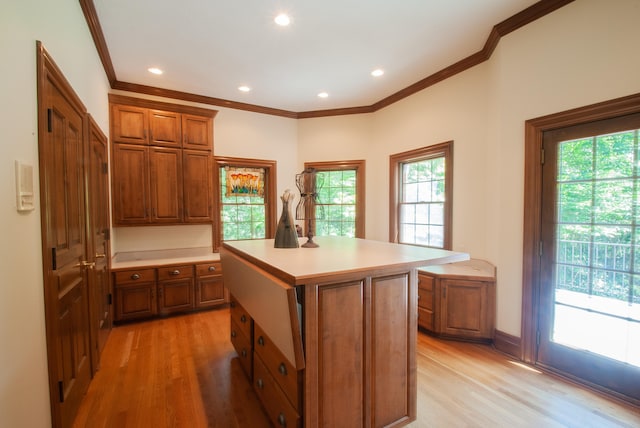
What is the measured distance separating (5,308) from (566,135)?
3523 mm

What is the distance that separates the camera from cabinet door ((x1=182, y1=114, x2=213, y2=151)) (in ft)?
12.4

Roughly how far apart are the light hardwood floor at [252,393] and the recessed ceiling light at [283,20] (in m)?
3.05

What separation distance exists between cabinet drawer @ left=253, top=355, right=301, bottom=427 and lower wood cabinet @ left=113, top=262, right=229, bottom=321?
1.93 m

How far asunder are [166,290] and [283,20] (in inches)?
130

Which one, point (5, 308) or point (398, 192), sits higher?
point (398, 192)

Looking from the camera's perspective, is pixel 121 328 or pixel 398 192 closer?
pixel 121 328

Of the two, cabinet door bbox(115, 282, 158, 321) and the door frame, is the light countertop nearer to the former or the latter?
cabinet door bbox(115, 282, 158, 321)

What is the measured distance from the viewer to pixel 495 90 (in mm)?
2799

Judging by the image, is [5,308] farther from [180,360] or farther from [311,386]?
[180,360]

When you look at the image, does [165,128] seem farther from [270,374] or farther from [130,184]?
[270,374]

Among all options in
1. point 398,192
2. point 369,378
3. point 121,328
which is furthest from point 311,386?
point 398,192

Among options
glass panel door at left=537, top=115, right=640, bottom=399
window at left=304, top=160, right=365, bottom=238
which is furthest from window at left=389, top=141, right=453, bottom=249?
glass panel door at left=537, top=115, right=640, bottom=399

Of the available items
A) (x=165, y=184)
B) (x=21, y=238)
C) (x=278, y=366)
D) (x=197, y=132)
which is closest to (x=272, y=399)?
(x=278, y=366)

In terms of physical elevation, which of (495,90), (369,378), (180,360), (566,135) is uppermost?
(495,90)
